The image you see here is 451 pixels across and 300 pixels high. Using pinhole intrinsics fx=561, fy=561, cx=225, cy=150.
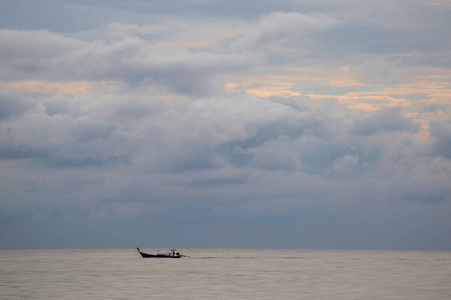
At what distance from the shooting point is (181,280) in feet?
275

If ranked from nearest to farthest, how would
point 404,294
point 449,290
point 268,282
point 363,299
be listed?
1. point 363,299
2. point 404,294
3. point 449,290
4. point 268,282

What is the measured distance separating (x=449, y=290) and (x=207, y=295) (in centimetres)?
3061

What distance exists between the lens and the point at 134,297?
59.3 m

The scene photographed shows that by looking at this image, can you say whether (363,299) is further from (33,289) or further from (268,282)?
(33,289)

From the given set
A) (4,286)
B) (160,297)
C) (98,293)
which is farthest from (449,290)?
(4,286)

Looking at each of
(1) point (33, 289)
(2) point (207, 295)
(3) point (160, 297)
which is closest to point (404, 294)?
(2) point (207, 295)

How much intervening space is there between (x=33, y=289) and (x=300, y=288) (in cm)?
3287

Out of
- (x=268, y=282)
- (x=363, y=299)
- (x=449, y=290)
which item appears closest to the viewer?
(x=363, y=299)

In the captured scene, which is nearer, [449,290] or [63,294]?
[63,294]

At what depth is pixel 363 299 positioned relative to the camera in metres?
58.9

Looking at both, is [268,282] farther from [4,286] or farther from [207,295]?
[4,286]

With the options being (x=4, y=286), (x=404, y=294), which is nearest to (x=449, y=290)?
(x=404, y=294)

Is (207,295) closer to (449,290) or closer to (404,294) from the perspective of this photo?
(404,294)

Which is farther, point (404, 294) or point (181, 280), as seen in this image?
point (181, 280)
